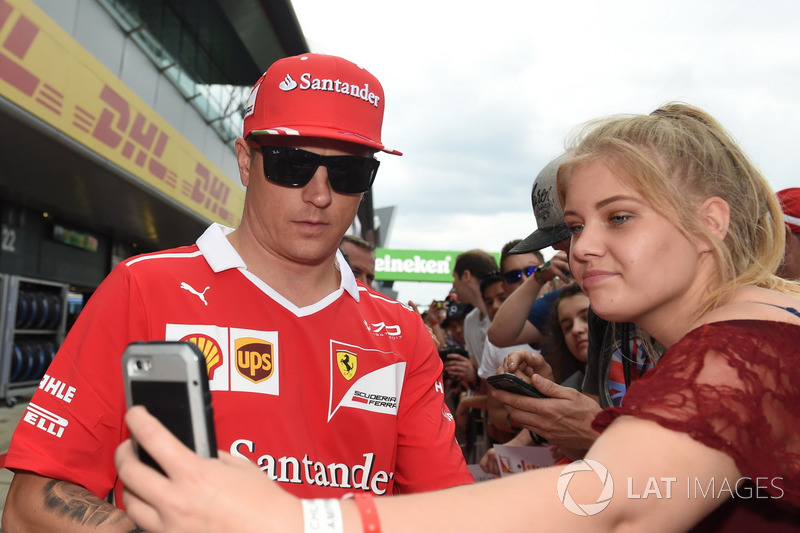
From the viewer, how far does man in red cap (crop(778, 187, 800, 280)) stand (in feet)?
8.95

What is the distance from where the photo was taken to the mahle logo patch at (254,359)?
1716 millimetres

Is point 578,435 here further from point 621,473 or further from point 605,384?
point 621,473

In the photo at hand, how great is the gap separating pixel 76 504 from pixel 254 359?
55 centimetres

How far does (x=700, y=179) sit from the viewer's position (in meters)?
1.37

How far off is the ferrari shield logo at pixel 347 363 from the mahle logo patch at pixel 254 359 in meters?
0.21

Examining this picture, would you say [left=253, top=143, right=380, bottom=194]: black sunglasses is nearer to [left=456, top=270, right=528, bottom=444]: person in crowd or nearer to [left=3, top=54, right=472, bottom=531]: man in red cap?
[left=3, top=54, right=472, bottom=531]: man in red cap

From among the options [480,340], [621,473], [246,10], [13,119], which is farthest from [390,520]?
[246,10]

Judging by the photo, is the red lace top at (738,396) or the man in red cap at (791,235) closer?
the red lace top at (738,396)

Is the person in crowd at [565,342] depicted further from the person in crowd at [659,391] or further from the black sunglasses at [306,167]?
the person in crowd at [659,391]

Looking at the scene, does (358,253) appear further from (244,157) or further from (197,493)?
(197,493)

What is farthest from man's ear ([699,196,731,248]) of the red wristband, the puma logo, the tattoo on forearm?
the tattoo on forearm

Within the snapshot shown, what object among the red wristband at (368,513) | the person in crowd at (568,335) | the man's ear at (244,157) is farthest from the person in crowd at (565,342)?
the red wristband at (368,513)

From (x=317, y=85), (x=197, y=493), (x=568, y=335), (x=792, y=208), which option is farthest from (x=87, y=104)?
(x=197, y=493)

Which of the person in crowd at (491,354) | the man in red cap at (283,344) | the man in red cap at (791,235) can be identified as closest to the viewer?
the man in red cap at (283,344)
